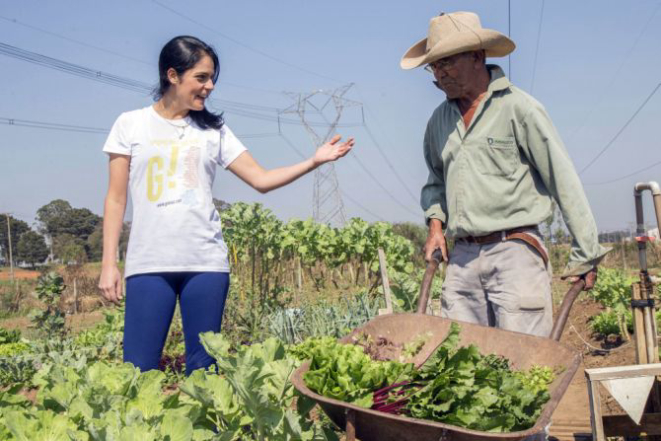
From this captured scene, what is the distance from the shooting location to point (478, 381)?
2.36 metres

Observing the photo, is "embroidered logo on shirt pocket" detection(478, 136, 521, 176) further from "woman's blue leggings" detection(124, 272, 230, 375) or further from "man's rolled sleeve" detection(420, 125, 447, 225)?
"woman's blue leggings" detection(124, 272, 230, 375)

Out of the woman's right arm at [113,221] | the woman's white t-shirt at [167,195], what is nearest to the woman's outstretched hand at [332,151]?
the woman's white t-shirt at [167,195]

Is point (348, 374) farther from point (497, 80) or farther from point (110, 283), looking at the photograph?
point (497, 80)

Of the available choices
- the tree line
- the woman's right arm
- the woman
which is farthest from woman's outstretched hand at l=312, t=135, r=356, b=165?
the tree line

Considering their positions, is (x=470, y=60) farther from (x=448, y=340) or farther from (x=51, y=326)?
(x=51, y=326)

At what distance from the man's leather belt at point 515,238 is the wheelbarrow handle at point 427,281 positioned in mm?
215

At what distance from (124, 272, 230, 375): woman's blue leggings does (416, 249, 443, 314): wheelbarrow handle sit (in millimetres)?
868

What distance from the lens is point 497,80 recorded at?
3.50 metres

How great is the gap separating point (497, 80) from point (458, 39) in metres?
0.26

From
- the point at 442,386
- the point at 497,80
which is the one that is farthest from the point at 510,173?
the point at 442,386

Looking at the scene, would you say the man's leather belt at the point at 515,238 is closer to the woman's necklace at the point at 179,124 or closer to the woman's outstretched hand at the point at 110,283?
the woman's necklace at the point at 179,124

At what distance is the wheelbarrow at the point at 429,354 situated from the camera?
2096 mm

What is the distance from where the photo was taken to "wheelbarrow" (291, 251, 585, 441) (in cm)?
210

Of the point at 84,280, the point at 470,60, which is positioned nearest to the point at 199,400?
the point at 470,60
